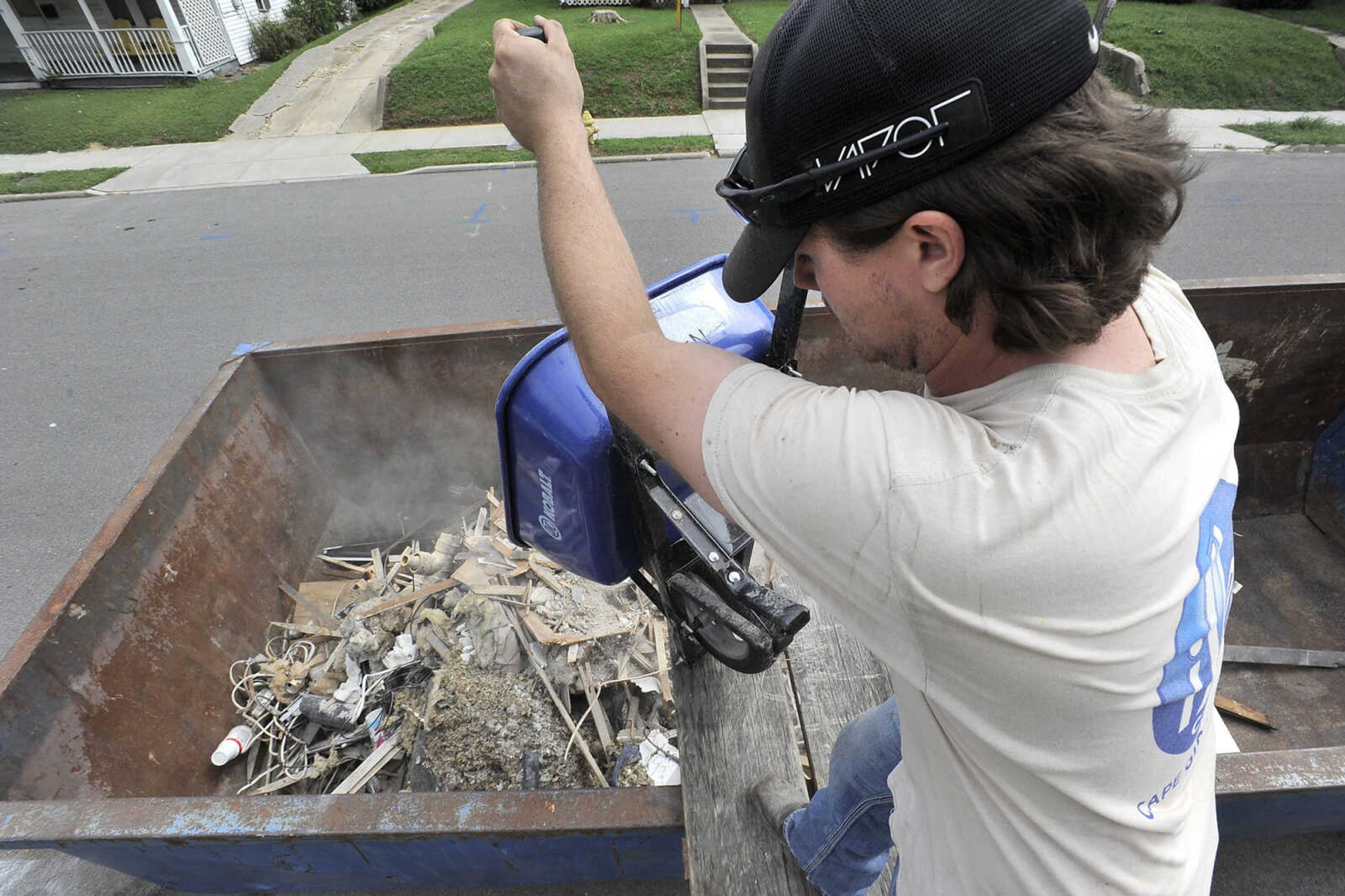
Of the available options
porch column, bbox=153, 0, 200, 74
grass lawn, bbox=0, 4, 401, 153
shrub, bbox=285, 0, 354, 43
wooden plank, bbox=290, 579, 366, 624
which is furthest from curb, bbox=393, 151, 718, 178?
shrub, bbox=285, 0, 354, 43

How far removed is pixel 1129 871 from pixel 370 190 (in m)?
10.2

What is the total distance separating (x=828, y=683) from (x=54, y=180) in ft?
42.7

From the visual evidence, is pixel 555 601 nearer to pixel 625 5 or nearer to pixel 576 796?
pixel 576 796

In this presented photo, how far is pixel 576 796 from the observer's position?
1585 millimetres

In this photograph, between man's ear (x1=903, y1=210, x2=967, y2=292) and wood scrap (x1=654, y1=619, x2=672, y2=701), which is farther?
wood scrap (x1=654, y1=619, x2=672, y2=701)

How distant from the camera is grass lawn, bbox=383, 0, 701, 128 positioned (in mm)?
11648

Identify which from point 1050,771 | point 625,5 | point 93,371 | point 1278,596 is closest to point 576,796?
point 1050,771

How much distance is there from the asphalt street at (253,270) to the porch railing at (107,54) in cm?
872

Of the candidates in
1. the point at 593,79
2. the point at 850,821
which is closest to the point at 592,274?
the point at 850,821

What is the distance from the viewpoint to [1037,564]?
0.76 m

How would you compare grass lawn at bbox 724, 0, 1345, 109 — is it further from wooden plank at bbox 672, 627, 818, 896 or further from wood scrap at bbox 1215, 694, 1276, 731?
wooden plank at bbox 672, 627, 818, 896

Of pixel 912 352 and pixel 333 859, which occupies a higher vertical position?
pixel 912 352

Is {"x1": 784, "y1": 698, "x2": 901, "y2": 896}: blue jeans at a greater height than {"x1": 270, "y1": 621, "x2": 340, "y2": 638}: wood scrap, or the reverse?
{"x1": 784, "y1": 698, "x2": 901, "y2": 896}: blue jeans

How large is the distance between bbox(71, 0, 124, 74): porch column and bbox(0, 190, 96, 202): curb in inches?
335
